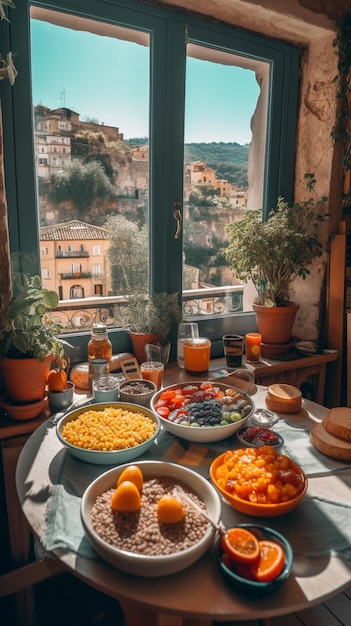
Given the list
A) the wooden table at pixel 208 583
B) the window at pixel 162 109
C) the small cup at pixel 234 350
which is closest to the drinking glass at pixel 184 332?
the small cup at pixel 234 350

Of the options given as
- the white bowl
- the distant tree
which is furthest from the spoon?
the distant tree

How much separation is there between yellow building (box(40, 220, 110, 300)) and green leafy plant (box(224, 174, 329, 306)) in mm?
702

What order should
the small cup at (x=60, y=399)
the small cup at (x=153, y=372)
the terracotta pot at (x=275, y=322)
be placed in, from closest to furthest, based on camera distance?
the small cup at (x=60, y=399) → the small cup at (x=153, y=372) → the terracotta pot at (x=275, y=322)

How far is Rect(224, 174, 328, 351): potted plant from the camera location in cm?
229

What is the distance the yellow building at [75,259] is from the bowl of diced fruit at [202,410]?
0.76 m

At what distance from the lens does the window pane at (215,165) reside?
229 cm

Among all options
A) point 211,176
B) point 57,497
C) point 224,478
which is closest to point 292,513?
point 224,478

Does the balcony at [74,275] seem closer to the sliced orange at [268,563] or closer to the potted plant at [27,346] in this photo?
the potted plant at [27,346]

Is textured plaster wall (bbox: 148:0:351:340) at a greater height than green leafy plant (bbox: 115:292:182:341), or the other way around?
textured plaster wall (bbox: 148:0:351:340)

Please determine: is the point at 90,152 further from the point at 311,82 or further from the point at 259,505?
the point at 259,505

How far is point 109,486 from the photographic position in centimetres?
108

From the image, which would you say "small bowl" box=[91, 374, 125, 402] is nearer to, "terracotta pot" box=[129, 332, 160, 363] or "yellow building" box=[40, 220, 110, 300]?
"terracotta pot" box=[129, 332, 160, 363]

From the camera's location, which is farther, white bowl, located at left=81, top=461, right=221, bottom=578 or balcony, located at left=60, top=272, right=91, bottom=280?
balcony, located at left=60, top=272, right=91, bottom=280

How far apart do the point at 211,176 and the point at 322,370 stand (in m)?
1.24
